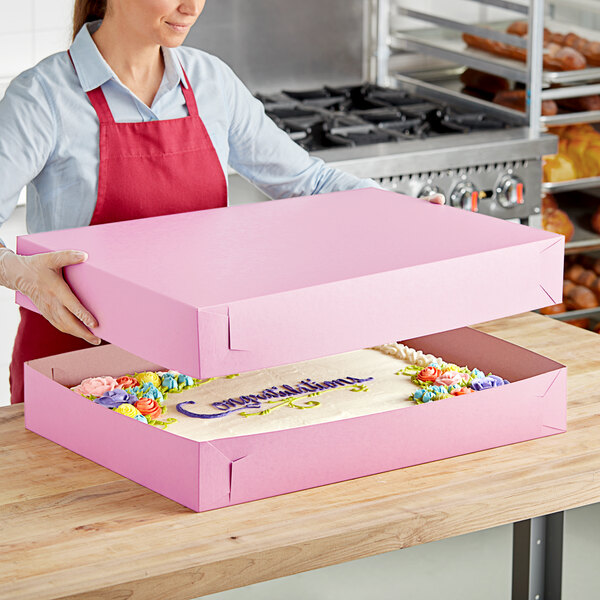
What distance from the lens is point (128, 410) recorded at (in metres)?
1.30

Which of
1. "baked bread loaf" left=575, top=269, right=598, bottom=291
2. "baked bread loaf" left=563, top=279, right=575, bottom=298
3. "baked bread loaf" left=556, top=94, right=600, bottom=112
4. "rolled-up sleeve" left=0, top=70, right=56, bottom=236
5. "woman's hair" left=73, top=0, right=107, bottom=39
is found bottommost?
"baked bread loaf" left=563, top=279, right=575, bottom=298

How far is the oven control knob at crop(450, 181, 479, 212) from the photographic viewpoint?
2828 mm

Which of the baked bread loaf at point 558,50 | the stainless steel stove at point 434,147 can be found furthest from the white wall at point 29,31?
the baked bread loaf at point 558,50

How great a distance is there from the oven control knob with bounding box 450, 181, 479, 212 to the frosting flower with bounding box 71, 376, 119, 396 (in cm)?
162

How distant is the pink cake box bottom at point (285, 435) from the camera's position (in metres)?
1.17

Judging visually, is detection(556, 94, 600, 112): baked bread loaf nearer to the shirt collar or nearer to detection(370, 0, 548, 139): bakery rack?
detection(370, 0, 548, 139): bakery rack

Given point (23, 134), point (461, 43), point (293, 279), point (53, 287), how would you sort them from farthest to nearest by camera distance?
1. point (461, 43)
2. point (23, 134)
3. point (53, 287)
4. point (293, 279)

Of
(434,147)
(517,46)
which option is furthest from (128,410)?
(517,46)

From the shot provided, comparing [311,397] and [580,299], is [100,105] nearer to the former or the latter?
[311,397]

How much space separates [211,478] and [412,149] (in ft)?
5.72

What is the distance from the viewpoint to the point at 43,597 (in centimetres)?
102

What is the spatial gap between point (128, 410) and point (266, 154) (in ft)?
2.22

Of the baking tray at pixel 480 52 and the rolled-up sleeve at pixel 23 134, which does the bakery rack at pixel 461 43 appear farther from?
the rolled-up sleeve at pixel 23 134

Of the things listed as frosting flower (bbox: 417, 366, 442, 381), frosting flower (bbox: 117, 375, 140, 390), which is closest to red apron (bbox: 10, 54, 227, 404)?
frosting flower (bbox: 117, 375, 140, 390)
